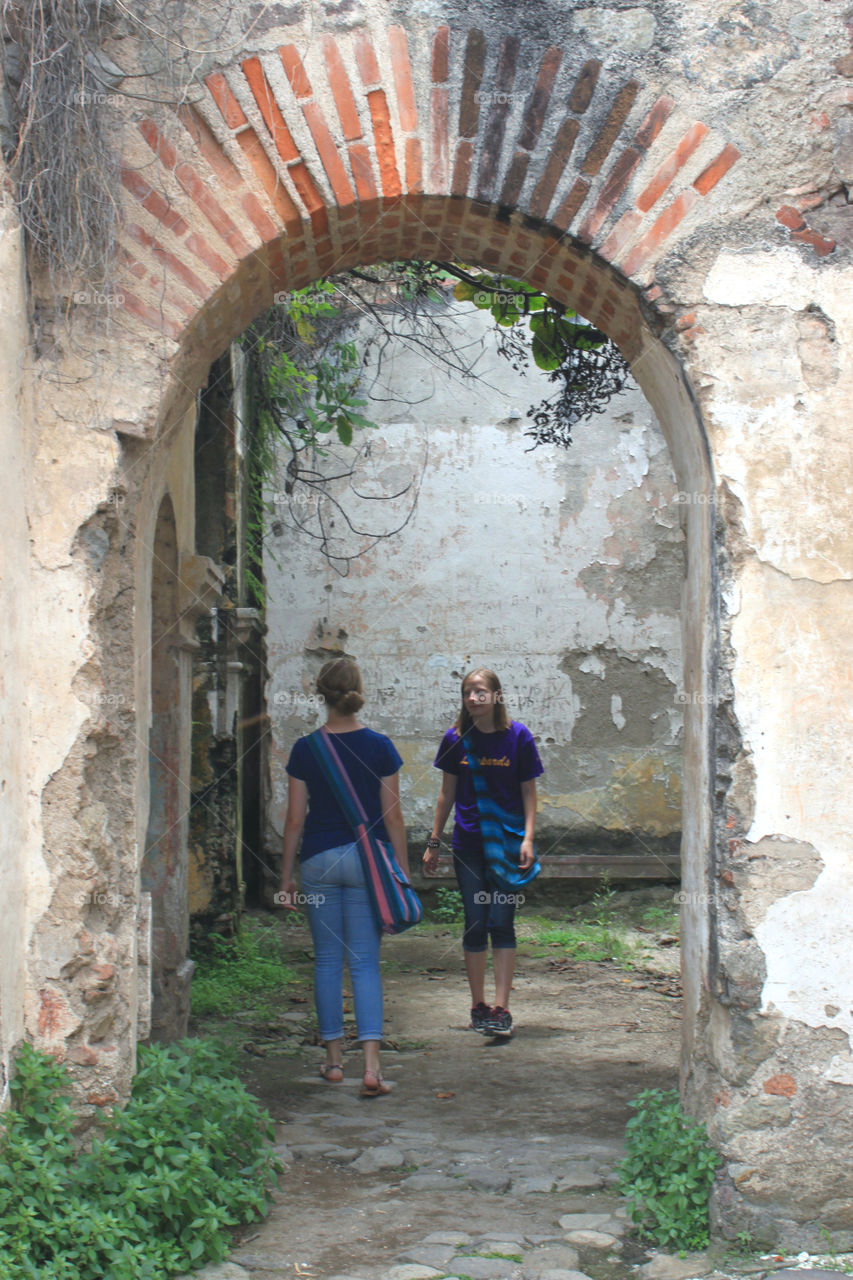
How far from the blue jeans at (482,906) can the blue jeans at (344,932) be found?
809 millimetres

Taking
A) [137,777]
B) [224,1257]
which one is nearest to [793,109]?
[137,777]

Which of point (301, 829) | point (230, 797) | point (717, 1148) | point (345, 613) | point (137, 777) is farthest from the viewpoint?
point (345, 613)

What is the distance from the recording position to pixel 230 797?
725 centimetres

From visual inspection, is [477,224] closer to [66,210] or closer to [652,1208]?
[66,210]

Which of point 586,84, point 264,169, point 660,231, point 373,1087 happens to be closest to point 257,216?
point 264,169

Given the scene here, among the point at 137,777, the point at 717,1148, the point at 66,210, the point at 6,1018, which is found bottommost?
the point at 717,1148

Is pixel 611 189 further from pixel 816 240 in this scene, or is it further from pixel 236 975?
pixel 236 975

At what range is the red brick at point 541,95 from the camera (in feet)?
11.0

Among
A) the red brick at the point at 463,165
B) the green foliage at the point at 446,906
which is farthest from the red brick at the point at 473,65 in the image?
the green foliage at the point at 446,906

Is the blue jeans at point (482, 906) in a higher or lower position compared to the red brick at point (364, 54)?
lower

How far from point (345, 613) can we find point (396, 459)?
1.33m

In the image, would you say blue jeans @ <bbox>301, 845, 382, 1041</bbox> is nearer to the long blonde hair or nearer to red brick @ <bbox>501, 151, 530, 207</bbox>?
the long blonde hair

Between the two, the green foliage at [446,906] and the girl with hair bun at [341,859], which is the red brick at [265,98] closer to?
the girl with hair bun at [341,859]

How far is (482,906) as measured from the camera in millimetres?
5453
